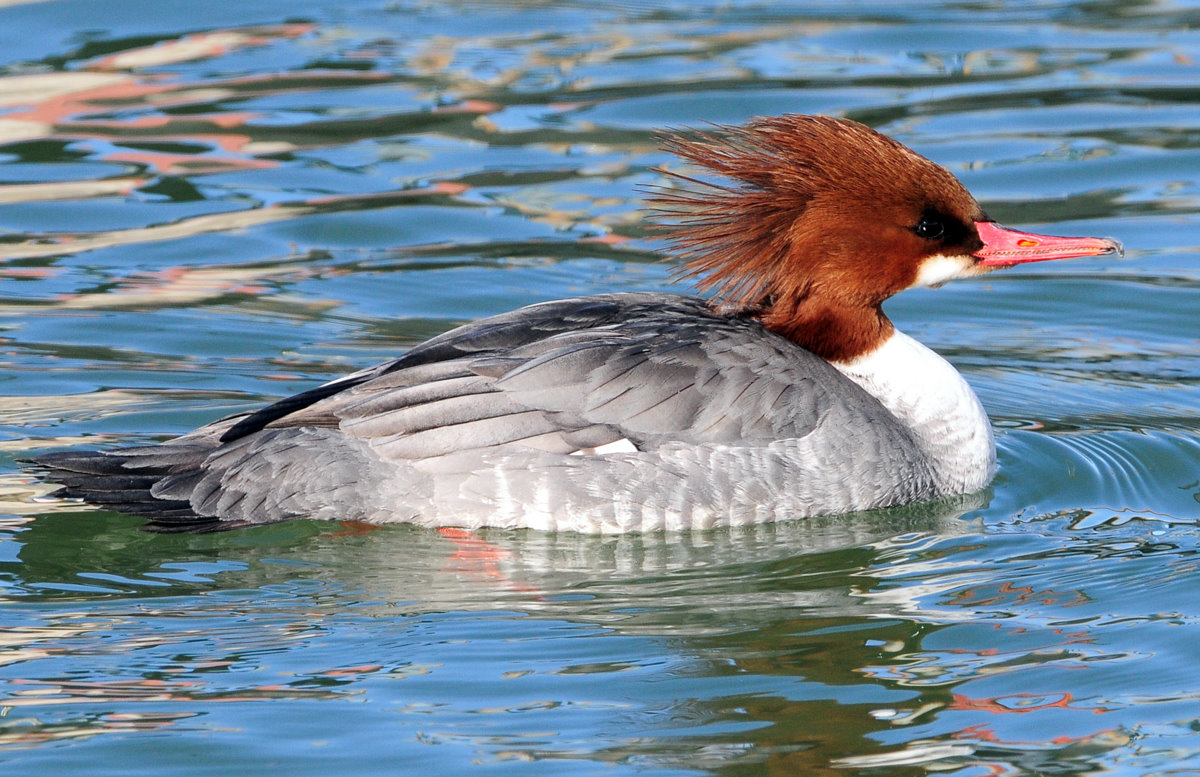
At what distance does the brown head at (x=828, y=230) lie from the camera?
643 cm

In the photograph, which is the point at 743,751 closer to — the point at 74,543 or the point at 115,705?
the point at 115,705

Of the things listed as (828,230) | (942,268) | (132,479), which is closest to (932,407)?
(942,268)

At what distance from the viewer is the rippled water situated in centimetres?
487

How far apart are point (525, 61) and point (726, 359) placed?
6.96 m

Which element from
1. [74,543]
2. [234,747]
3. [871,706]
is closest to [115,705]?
[234,747]

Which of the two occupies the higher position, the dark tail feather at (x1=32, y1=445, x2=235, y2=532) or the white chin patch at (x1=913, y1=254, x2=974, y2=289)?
the white chin patch at (x1=913, y1=254, x2=974, y2=289)

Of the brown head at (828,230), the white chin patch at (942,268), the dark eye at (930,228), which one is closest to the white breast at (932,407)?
the brown head at (828,230)

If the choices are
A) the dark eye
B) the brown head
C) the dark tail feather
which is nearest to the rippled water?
the dark tail feather

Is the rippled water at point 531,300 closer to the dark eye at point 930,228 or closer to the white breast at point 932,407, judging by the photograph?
the white breast at point 932,407

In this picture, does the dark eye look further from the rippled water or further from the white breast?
the rippled water

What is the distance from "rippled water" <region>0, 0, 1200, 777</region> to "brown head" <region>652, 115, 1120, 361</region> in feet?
2.87

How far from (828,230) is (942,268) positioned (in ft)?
1.74

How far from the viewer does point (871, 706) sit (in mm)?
4973

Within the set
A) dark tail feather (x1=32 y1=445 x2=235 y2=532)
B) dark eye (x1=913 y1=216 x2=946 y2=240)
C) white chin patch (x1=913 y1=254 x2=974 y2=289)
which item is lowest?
dark tail feather (x1=32 y1=445 x2=235 y2=532)
